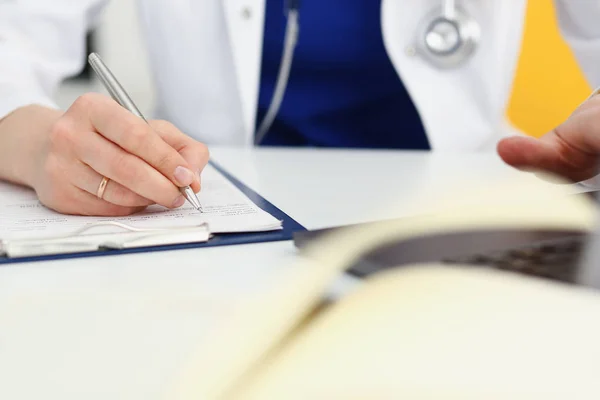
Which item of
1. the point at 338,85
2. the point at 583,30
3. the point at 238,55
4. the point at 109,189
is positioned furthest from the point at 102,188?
the point at 583,30

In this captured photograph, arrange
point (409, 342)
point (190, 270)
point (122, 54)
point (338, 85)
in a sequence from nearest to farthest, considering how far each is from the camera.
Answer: point (409, 342) < point (190, 270) < point (338, 85) < point (122, 54)

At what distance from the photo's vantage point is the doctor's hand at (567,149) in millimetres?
508

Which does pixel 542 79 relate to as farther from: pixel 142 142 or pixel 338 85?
pixel 142 142

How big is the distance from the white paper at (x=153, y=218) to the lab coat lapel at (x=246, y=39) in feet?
1.22

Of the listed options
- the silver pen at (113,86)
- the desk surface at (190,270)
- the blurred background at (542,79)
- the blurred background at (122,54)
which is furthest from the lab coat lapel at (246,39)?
the blurred background at (122,54)

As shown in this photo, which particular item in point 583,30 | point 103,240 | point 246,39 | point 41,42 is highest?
point 583,30

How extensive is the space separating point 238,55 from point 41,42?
0.82 feet

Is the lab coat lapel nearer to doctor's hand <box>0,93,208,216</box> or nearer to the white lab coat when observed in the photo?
the white lab coat

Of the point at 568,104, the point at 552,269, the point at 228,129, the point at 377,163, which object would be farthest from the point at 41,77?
the point at 568,104

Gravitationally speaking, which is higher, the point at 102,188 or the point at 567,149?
the point at 567,149

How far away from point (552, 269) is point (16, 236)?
0.29m

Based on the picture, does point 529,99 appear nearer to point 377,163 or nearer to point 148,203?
point 377,163

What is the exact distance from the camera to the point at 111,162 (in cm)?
43

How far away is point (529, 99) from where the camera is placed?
1.62 metres
